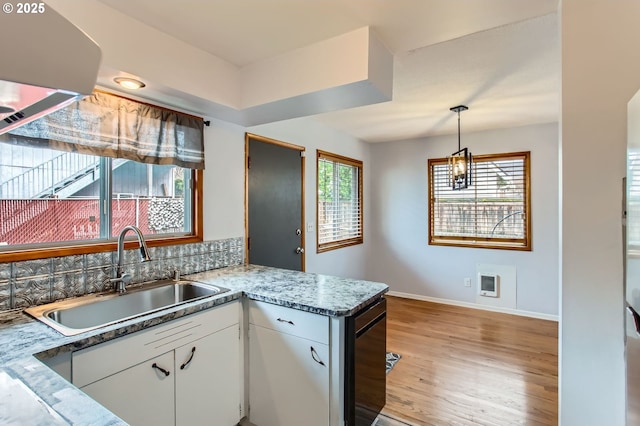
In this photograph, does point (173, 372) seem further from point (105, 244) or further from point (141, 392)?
point (105, 244)

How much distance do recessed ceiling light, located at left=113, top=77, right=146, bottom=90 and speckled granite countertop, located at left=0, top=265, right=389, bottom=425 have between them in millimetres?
1277

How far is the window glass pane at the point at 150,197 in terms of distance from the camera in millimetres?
2025

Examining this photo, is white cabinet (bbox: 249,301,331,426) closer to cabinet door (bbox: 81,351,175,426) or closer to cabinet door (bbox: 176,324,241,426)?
cabinet door (bbox: 176,324,241,426)

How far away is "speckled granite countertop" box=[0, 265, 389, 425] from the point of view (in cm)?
77

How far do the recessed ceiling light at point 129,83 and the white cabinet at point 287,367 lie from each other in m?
1.46

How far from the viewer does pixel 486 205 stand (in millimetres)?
4297

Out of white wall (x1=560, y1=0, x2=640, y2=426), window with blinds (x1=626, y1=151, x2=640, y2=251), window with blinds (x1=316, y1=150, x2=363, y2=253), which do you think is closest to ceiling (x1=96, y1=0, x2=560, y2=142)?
white wall (x1=560, y1=0, x2=640, y2=426)

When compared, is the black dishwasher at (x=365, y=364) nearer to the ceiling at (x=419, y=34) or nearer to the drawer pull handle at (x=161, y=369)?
the drawer pull handle at (x=161, y=369)

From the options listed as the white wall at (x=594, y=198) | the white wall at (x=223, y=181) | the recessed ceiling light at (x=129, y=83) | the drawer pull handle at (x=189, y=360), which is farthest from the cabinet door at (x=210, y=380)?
the white wall at (x=594, y=198)

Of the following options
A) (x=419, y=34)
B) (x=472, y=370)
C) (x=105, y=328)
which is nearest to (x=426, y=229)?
(x=472, y=370)

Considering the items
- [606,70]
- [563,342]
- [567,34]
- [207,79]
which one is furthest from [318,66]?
[563,342]

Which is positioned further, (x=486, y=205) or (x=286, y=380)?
(x=486, y=205)

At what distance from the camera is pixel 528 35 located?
1.90 m

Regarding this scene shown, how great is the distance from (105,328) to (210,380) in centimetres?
69
